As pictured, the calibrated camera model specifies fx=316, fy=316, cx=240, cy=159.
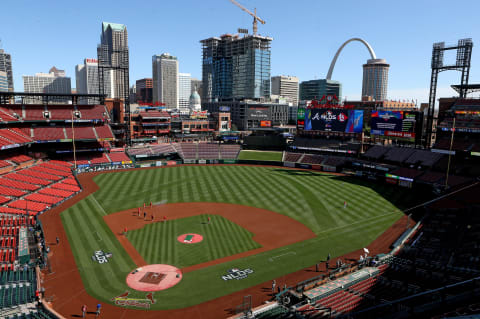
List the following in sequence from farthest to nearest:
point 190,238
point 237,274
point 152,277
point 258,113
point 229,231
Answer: point 258,113, point 229,231, point 190,238, point 237,274, point 152,277

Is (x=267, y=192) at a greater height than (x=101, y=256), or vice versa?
(x=267, y=192)

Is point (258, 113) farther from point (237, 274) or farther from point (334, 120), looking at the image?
point (237, 274)

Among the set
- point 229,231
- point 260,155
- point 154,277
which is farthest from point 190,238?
point 260,155

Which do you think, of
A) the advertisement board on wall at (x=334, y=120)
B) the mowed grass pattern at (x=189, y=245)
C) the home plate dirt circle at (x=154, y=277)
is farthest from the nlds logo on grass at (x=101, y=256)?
the advertisement board on wall at (x=334, y=120)

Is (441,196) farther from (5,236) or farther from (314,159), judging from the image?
(5,236)

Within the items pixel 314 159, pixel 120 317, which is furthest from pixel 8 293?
pixel 314 159

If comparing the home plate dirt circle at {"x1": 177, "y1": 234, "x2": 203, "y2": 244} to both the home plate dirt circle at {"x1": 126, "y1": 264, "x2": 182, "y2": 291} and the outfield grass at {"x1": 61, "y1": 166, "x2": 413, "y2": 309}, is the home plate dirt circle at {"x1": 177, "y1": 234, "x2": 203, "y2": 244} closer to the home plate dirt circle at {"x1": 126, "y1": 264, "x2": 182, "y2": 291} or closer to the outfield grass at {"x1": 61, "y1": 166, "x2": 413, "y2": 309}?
the home plate dirt circle at {"x1": 126, "y1": 264, "x2": 182, "y2": 291}

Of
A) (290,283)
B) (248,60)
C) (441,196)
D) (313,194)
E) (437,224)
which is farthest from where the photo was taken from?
(248,60)
